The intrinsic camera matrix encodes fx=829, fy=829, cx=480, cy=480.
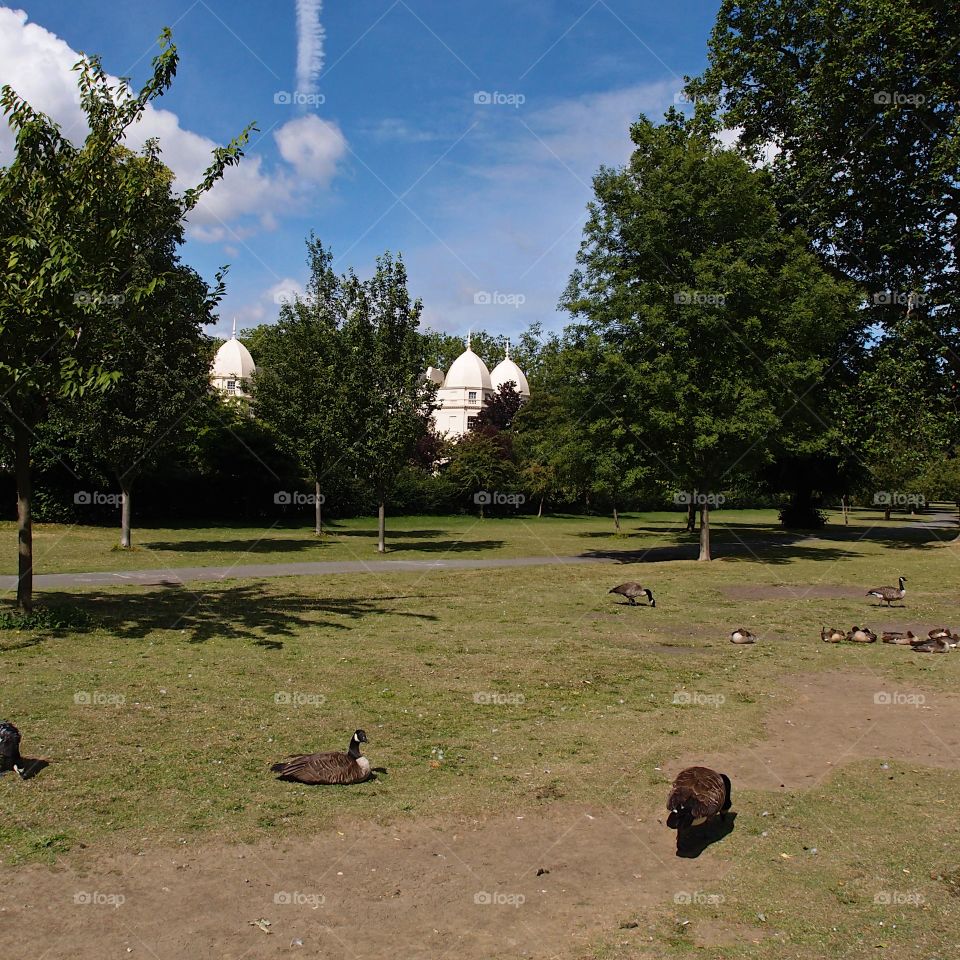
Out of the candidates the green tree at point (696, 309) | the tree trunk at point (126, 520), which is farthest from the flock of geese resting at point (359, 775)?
the tree trunk at point (126, 520)

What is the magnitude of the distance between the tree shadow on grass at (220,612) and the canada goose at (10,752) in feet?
19.9

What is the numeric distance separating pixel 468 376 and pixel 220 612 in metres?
83.7

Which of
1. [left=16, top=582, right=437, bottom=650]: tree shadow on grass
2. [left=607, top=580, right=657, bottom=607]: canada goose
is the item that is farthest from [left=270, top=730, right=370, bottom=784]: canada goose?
[left=607, top=580, right=657, bottom=607]: canada goose

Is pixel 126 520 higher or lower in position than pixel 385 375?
lower

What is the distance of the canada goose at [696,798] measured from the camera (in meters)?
6.93

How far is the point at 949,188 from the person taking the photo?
33.2 meters

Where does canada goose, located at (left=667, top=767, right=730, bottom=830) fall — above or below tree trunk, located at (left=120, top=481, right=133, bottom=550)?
below

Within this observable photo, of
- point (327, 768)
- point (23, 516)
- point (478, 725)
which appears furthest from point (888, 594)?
point (23, 516)

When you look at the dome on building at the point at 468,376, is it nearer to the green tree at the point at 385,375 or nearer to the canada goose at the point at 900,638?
the green tree at the point at 385,375

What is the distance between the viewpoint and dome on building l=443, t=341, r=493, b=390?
99.4 m

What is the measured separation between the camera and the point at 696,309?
2841 cm

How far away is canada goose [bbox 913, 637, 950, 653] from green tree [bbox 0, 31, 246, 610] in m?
14.7

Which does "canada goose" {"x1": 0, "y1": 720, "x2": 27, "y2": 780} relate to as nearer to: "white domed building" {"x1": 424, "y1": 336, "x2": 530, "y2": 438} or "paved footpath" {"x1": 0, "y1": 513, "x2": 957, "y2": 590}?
"paved footpath" {"x1": 0, "y1": 513, "x2": 957, "y2": 590}

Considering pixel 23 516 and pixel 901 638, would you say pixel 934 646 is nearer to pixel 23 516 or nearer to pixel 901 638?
pixel 901 638
